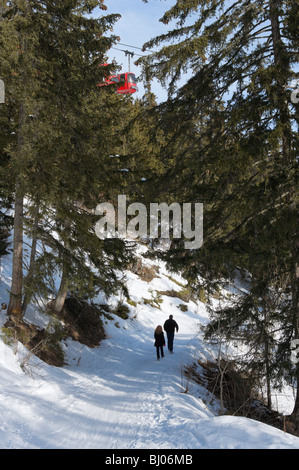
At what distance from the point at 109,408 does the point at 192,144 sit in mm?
6894

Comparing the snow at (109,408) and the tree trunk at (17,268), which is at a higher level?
the tree trunk at (17,268)

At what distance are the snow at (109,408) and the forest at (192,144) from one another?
2.06 metres

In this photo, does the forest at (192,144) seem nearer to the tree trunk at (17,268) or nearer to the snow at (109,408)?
the tree trunk at (17,268)

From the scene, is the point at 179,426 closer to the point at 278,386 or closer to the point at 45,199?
the point at 278,386

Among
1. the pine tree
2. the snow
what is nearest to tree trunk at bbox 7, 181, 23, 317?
the pine tree

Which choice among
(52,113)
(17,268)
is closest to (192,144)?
(52,113)

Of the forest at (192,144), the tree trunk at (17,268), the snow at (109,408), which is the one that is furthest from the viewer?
the tree trunk at (17,268)

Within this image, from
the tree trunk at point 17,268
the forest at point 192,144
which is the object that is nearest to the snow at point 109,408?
the tree trunk at point 17,268

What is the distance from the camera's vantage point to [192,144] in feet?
29.8

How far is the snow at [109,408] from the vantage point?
5203 millimetres

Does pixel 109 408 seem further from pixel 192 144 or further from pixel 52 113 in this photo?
pixel 52 113

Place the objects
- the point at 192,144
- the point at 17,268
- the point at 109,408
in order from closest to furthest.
Result: the point at 109,408
the point at 192,144
the point at 17,268

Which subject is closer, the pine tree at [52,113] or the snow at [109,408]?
the snow at [109,408]
